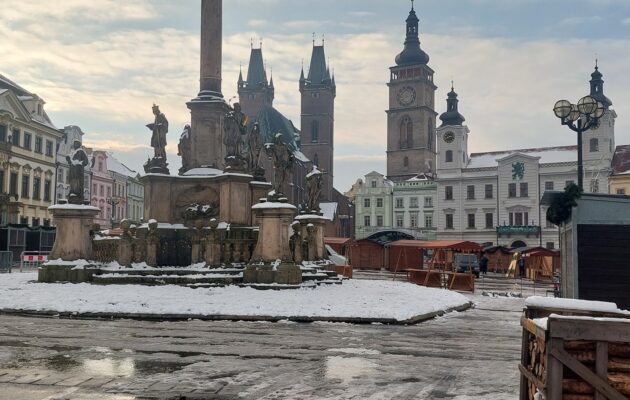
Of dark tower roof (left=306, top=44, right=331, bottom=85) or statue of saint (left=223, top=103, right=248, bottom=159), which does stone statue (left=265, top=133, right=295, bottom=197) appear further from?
dark tower roof (left=306, top=44, right=331, bottom=85)

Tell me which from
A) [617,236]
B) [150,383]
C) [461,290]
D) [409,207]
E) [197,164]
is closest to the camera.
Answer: [150,383]

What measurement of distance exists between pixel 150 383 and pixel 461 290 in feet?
69.9

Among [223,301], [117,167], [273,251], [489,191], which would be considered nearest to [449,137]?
[489,191]

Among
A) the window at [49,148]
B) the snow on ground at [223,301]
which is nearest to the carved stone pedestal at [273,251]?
the snow on ground at [223,301]

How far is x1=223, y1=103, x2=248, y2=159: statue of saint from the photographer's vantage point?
22000mm

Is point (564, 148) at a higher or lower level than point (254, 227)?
Answer: higher

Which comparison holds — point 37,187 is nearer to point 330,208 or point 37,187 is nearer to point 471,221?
point 471,221

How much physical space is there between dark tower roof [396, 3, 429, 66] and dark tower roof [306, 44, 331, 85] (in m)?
18.8

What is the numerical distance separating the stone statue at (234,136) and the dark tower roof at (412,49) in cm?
8276

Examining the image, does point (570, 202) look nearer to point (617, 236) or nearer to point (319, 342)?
point (617, 236)

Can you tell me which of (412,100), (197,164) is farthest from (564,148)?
(197,164)

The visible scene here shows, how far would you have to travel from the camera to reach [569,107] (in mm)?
15477

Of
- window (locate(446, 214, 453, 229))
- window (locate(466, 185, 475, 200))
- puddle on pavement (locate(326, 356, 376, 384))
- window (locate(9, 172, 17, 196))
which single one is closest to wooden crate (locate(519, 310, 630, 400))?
puddle on pavement (locate(326, 356, 376, 384))

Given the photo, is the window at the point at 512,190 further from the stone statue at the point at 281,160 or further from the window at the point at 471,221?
the stone statue at the point at 281,160
